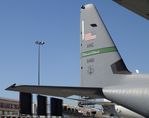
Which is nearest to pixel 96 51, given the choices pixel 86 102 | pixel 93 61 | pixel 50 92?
pixel 93 61

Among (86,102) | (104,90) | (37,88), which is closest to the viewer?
(37,88)

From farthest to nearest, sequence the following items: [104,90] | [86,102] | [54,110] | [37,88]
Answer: [54,110] < [86,102] < [104,90] < [37,88]

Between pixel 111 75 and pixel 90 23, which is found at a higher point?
pixel 90 23

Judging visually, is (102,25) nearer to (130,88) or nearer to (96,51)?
(96,51)

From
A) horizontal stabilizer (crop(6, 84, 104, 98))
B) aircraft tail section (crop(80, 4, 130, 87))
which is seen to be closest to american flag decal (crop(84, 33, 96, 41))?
aircraft tail section (crop(80, 4, 130, 87))

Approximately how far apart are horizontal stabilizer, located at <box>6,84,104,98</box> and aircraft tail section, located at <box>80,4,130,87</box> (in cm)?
191

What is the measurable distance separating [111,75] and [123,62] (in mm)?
843

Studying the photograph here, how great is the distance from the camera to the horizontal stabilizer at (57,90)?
18547mm

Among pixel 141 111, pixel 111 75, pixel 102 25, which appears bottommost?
pixel 141 111

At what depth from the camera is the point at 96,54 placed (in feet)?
75.0

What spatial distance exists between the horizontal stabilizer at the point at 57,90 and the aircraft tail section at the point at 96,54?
6.28 feet

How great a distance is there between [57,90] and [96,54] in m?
4.41

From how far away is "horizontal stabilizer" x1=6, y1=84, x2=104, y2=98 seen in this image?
1855 centimetres

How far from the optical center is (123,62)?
21922 millimetres
